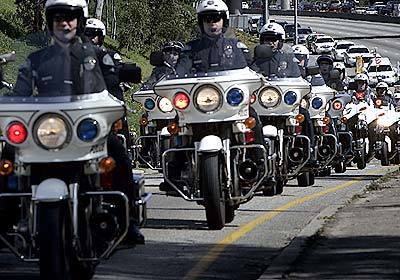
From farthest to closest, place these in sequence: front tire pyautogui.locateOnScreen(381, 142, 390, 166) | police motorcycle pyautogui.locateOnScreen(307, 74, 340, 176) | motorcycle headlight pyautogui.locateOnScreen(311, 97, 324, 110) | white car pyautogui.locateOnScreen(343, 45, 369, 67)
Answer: white car pyautogui.locateOnScreen(343, 45, 369, 67), front tire pyautogui.locateOnScreen(381, 142, 390, 166), motorcycle headlight pyautogui.locateOnScreen(311, 97, 324, 110), police motorcycle pyautogui.locateOnScreen(307, 74, 340, 176)

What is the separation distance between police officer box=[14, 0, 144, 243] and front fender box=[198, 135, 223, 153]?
10.9ft

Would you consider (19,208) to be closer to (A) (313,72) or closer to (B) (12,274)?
(B) (12,274)

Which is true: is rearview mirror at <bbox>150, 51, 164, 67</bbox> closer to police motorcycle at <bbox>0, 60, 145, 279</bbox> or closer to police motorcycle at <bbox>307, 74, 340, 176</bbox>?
police motorcycle at <bbox>0, 60, 145, 279</bbox>

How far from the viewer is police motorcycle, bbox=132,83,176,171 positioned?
→ 20469 mm

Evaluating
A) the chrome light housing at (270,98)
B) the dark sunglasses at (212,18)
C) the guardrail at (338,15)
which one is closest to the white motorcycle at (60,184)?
the dark sunglasses at (212,18)

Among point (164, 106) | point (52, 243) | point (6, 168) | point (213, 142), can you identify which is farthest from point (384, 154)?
point (52, 243)

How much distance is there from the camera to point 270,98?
1719cm

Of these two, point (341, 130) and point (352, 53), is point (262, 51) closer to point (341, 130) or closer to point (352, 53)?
point (341, 130)

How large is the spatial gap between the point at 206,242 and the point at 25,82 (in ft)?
12.6

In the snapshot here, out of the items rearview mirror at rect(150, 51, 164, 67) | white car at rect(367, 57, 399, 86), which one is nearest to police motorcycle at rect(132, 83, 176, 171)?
rearview mirror at rect(150, 51, 164, 67)

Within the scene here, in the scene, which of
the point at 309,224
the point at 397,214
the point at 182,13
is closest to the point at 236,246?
the point at 309,224

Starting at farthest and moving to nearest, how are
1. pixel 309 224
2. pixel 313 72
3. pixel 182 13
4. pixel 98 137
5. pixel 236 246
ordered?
1. pixel 182 13
2. pixel 313 72
3. pixel 309 224
4. pixel 236 246
5. pixel 98 137

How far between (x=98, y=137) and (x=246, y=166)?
4861 millimetres

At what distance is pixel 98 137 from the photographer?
29.6ft
